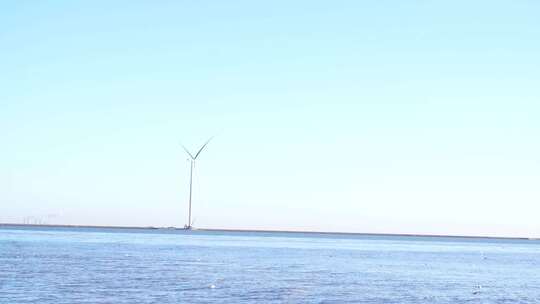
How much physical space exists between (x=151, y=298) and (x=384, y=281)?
28.1m

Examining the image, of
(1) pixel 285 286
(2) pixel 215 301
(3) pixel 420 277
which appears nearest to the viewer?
(2) pixel 215 301

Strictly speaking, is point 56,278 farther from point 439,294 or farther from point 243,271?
point 439,294

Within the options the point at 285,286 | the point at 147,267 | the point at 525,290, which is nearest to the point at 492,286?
the point at 525,290

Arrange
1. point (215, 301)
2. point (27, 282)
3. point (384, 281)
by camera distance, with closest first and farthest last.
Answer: point (215, 301) < point (27, 282) < point (384, 281)

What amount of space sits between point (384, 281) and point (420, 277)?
808 cm

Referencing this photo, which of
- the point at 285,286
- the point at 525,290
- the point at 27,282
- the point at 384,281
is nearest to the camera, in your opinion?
the point at 27,282

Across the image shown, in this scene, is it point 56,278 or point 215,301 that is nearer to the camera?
point 215,301

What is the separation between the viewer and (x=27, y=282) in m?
55.3

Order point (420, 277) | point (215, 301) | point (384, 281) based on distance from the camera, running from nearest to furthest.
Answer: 1. point (215, 301)
2. point (384, 281)
3. point (420, 277)

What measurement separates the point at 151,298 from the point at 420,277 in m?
36.1

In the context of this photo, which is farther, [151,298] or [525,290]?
[525,290]

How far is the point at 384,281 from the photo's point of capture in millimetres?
68500

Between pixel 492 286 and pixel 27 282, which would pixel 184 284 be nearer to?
pixel 27 282

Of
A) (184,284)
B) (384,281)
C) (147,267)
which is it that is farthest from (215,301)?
(147,267)
